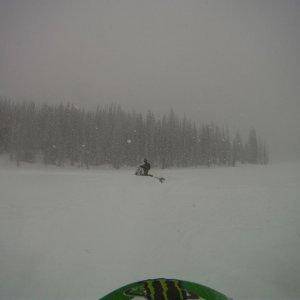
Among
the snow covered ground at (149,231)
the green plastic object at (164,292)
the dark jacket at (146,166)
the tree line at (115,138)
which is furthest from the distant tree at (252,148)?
the green plastic object at (164,292)

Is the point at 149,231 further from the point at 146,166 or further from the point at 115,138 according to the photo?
the point at 115,138

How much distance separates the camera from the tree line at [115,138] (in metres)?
4.74

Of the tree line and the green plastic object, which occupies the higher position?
the tree line

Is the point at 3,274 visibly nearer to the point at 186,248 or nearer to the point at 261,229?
the point at 186,248

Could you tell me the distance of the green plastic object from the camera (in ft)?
8.38

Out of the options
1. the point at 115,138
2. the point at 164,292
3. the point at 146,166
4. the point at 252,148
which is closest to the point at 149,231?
the point at 146,166

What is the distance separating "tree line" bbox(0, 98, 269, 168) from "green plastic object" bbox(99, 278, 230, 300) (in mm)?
2366

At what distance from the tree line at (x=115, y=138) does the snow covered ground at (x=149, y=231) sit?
0.24 metres

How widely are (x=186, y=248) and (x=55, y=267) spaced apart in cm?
188

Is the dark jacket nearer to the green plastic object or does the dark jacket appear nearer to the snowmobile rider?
the snowmobile rider

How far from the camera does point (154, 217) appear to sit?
4555 mm

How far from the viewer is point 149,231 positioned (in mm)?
4441

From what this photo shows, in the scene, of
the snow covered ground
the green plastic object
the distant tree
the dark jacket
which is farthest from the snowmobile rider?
the green plastic object

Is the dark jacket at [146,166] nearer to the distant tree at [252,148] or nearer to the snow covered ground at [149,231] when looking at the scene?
the snow covered ground at [149,231]
